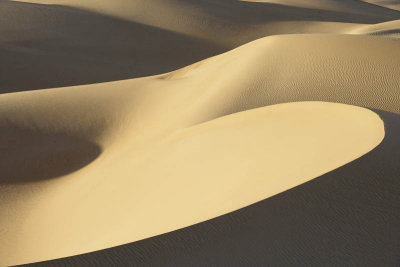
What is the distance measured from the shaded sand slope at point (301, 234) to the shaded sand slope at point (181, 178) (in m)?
0.13

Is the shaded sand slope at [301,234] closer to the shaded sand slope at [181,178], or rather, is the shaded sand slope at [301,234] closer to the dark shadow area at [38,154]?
the shaded sand slope at [181,178]

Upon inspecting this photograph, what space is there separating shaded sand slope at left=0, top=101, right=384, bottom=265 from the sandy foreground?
2 cm

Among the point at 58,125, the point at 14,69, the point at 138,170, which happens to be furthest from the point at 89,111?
the point at 14,69

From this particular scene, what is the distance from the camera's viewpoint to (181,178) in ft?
13.7

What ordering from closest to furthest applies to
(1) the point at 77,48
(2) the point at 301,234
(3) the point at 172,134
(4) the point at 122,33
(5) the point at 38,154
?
1. (2) the point at 301,234
2. (3) the point at 172,134
3. (5) the point at 38,154
4. (1) the point at 77,48
5. (4) the point at 122,33

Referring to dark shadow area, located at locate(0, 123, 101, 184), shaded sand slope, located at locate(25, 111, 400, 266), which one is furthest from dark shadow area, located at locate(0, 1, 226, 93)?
shaded sand slope, located at locate(25, 111, 400, 266)

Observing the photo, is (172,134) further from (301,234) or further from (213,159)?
(301,234)

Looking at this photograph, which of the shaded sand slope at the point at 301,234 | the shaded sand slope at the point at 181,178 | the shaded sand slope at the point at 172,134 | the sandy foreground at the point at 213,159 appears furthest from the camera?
the shaded sand slope at the point at 172,134

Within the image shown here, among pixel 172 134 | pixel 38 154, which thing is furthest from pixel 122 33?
pixel 172 134

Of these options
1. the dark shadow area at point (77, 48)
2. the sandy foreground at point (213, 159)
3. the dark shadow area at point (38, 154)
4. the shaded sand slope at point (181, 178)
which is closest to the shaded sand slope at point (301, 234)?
the sandy foreground at point (213, 159)

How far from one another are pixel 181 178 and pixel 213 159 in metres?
0.27

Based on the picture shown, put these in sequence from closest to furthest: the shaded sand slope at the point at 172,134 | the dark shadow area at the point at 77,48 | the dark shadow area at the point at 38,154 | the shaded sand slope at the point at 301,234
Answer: the shaded sand slope at the point at 301,234 < the shaded sand slope at the point at 172,134 < the dark shadow area at the point at 38,154 < the dark shadow area at the point at 77,48

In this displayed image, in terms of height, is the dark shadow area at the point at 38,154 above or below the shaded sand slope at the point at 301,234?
above

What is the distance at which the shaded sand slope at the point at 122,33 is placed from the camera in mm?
11492
